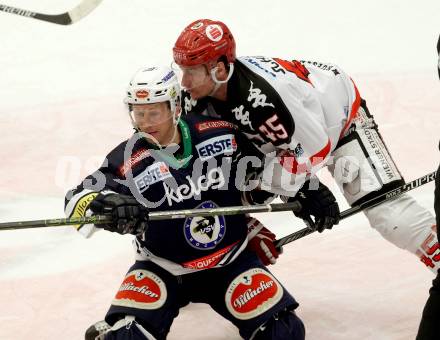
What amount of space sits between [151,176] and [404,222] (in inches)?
36.9

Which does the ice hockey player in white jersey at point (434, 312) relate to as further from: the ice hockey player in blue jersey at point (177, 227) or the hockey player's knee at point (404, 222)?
the hockey player's knee at point (404, 222)

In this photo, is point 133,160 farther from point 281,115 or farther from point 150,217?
point 281,115

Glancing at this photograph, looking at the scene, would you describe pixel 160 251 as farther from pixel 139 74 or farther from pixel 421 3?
pixel 421 3

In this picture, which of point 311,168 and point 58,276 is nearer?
point 311,168

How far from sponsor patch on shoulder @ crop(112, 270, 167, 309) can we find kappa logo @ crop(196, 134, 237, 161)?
423 mm

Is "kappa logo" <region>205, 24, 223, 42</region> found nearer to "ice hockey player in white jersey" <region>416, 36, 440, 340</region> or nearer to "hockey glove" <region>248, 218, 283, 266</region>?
"hockey glove" <region>248, 218, 283, 266</region>

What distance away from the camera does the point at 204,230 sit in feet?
9.91

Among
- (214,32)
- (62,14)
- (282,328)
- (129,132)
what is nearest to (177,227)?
(282,328)

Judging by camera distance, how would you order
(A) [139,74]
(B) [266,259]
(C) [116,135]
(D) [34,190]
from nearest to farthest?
(A) [139,74]
(B) [266,259]
(D) [34,190]
(C) [116,135]

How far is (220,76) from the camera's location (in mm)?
3250

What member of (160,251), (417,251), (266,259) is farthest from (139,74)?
(417,251)

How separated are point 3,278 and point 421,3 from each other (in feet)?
12.8

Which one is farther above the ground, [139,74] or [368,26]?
[139,74]

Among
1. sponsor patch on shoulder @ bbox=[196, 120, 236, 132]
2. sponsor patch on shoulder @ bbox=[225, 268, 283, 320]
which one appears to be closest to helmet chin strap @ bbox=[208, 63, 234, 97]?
sponsor patch on shoulder @ bbox=[196, 120, 236, 132]
